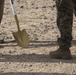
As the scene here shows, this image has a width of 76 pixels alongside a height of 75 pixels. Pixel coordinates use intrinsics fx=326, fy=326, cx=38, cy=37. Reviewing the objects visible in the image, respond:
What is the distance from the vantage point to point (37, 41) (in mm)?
5484

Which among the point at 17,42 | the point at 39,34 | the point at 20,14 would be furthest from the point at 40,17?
the point at 17,42

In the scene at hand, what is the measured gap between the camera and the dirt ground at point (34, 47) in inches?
170

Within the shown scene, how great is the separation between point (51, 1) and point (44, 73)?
4.20m

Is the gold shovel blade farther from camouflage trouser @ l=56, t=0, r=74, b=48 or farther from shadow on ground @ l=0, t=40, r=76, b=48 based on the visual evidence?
camouflage trouser @ l=56, t=0, r=74, b=48

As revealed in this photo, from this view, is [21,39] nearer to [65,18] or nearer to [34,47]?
[34,47]

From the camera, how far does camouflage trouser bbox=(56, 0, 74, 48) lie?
4.43 m

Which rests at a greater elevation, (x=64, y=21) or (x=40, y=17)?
(x=64, y=21)

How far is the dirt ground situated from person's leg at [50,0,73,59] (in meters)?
0.12

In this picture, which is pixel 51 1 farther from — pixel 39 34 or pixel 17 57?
pixel 17 57

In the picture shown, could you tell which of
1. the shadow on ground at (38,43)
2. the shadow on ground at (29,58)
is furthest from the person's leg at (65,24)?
the shadow on ground at (38,43)

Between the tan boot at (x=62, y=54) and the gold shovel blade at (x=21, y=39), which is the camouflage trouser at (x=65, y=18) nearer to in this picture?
the tan boot at (x=62, y=54)

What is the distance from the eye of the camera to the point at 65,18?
14.7 ft

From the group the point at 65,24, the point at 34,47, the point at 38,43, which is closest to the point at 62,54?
the point at 65,24

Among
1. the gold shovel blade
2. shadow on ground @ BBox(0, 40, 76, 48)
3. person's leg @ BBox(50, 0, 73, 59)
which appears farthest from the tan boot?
shadow on ground @ BBox(0, 40, 76, 48)
